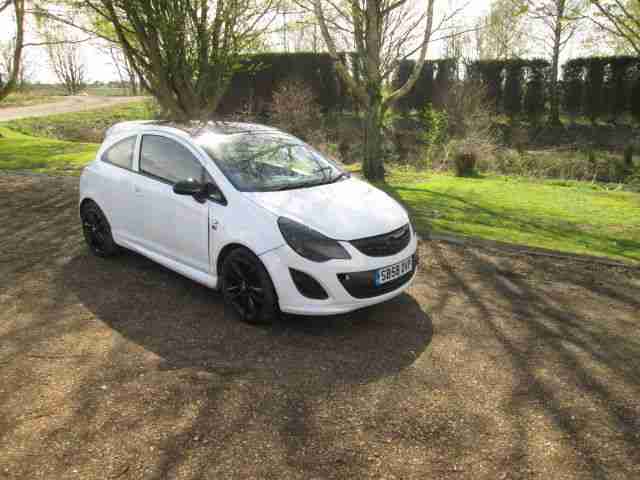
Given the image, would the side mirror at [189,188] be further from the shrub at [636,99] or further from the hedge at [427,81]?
the shrub at [636,99]

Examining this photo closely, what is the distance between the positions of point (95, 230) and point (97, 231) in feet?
0.13

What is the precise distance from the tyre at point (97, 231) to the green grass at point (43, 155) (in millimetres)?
7017

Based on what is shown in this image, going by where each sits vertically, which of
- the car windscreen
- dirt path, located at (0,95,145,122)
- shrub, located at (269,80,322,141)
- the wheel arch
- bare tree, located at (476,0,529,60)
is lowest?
the wheel arch

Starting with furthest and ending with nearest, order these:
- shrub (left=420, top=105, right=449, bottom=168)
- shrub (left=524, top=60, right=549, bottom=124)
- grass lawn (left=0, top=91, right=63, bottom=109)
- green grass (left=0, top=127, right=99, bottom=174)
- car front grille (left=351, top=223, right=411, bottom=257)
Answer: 1. grass lawn (left=0, top=91, right=63, bottom=109)
2. shrub (left=524, top=60, right=549, bottom=124)
3. shrub (left=420, top=105, right=449, bottom=168)
4. green grass (left=0, top=127, right=99, bottom=174)
5. car front grille (left=351, top=223, right=411, bottom=257)

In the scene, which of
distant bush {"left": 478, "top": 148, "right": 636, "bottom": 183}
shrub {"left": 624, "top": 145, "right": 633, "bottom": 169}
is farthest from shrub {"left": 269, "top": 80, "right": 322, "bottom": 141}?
shrub {"left": 624, "top": 145, "right": 633, "bottom": 169}

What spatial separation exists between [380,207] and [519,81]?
23.3 meters

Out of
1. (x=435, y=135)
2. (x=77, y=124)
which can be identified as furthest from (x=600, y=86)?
(x=77, y=124)

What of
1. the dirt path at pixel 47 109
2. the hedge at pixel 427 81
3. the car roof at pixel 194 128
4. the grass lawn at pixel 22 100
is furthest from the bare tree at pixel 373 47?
the grass lawn at pixel 22 100

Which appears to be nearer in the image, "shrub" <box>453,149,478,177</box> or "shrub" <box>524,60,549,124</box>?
"shrub" <box>453,149,478,177</box>

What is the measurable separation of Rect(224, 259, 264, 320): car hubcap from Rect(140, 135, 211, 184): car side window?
0.94m

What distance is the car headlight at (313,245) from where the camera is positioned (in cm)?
440

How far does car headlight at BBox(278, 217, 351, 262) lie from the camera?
173 inches

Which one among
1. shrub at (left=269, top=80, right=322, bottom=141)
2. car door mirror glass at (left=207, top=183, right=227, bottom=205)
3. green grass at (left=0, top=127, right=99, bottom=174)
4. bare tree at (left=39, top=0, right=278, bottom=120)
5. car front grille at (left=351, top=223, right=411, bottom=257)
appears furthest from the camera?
shrub at (left=269, top=80, right=322, bottom=141)

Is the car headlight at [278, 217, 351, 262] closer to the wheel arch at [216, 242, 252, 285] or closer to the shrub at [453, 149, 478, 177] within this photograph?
the wheel arch at [216, 242, 252, 285]
